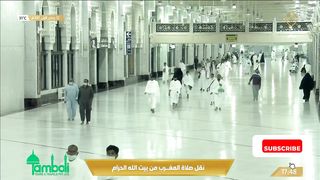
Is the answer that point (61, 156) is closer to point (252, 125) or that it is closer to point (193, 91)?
point (252, 125)

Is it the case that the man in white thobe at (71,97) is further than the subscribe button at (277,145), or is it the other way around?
the man in white thobe at (71,97)

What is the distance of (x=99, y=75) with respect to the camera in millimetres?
34188

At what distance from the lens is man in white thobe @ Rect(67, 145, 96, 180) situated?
6.31 metres

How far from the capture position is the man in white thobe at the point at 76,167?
20.7 ft

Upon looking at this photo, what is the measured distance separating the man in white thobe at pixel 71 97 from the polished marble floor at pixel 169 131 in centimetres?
35

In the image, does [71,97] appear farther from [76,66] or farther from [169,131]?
[76,66]

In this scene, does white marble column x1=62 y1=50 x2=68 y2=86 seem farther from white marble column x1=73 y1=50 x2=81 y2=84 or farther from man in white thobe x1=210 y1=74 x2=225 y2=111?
man in white thobe x1=210 y1=74 x2=225 y2=111

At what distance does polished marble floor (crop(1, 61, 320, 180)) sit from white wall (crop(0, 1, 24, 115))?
734 millimetres

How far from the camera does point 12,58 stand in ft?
70.8

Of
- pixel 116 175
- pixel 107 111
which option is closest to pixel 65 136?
pixel 107 111

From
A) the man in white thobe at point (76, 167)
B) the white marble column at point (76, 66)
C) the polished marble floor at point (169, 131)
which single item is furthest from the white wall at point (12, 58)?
the man in white thobe at point (76, 167)

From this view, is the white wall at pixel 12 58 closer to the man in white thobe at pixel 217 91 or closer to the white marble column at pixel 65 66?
the white marble column at pixel 65 66

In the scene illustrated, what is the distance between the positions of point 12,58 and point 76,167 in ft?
51.7

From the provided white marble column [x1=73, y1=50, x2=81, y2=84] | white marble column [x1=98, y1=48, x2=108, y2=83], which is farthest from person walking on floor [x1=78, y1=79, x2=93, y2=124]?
white marble column [x1=98, y1=48, x2=108, y2=83]
